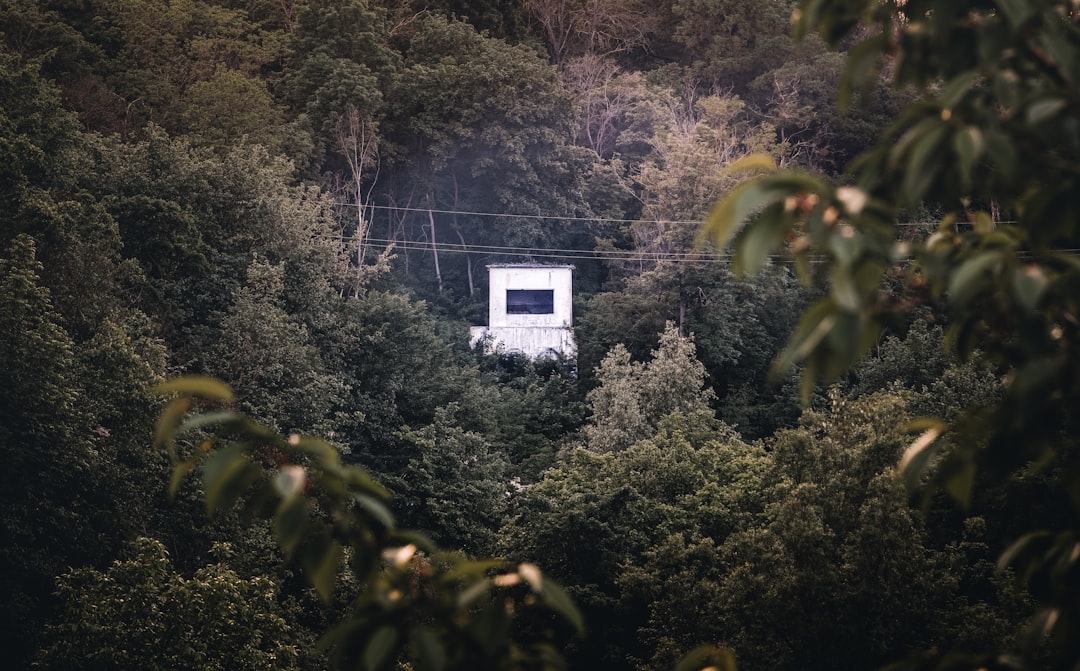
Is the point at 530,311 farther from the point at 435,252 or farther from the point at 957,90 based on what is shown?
the point at 957,90

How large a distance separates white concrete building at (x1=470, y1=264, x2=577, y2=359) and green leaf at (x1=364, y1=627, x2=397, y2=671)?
31289mm

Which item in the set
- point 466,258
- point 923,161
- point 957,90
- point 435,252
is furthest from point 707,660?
point 466,258

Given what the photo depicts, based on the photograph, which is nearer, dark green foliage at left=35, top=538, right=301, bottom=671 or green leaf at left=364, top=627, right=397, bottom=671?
green leaf at left=364, top=627, right=397, bottom=671

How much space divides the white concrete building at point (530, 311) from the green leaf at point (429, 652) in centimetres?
3134

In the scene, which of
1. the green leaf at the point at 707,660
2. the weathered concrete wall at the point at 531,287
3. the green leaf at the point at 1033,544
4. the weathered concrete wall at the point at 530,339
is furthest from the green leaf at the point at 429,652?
the weathered concrete wall at the point at 531,287

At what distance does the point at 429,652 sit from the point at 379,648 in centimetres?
9

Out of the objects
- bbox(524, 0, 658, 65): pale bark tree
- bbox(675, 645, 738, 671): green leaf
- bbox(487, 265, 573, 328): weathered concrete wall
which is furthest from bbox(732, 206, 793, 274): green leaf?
bbox(524, 0, 658, 65): pale bark tree

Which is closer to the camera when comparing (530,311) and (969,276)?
(969,276)

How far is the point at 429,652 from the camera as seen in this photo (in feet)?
6.32

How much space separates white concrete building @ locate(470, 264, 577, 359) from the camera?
110ft

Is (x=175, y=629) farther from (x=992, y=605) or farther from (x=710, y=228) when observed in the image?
(x=710, y=228)

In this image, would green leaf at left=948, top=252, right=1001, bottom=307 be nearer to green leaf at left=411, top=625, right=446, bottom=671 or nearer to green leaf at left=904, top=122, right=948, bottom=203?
green leaf at left=904, top=122, right=948, bottom=203

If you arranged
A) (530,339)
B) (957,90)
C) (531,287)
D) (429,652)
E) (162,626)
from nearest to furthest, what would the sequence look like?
(429,652) → (957,90) → (162,626) → (530,339) → (531,287)

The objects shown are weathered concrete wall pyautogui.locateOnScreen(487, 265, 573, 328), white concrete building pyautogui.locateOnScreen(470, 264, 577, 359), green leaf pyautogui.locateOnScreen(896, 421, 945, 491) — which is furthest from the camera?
weathered concrete wall pyautogui.locateOnScreen(487, 265, 573, 328)
